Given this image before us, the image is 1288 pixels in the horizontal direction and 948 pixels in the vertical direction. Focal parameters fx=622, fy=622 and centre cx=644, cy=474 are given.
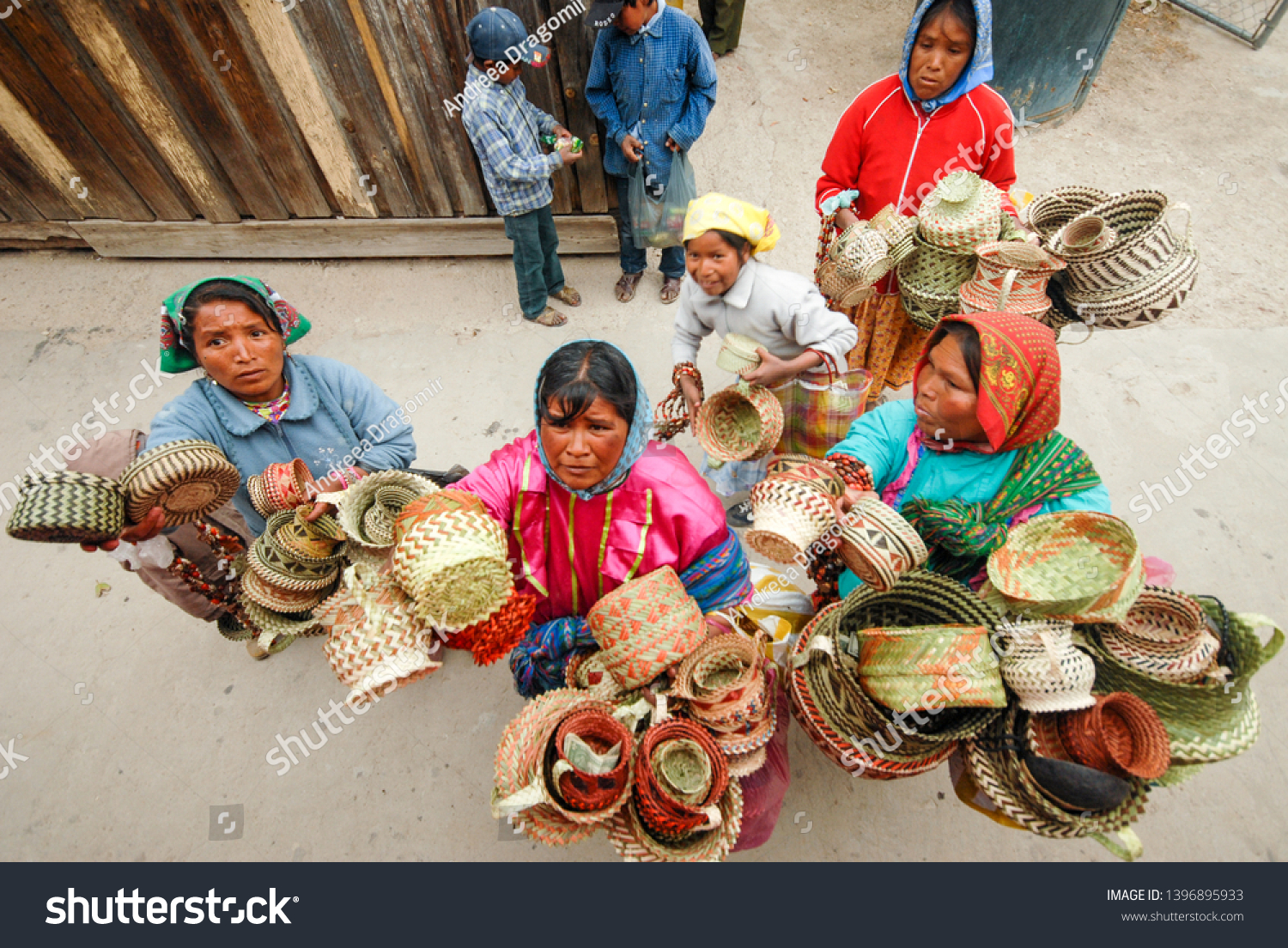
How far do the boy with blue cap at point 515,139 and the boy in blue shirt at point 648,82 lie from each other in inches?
12.8

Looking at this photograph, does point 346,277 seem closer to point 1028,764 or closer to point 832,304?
point 832,304

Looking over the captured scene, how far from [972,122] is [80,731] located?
189 inches

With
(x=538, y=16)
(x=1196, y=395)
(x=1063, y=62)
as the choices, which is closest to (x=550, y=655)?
(x=538, y=16)

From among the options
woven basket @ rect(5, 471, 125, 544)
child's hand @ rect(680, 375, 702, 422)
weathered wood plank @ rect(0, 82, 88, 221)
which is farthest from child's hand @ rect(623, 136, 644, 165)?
weathered wood plank @ rect(0, 82, 88, 221)

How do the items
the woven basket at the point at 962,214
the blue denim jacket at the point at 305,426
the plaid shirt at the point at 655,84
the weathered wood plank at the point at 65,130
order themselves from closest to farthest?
the blue denim jacket at the point at 305,426, the woven basket at the point at 962,214, the plaid shirt at the point at 655,84, the weathered wood plank at the point at 65,130

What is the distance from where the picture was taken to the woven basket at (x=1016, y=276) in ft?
6.82

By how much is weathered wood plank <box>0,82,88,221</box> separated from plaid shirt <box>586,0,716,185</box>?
4.02 metres

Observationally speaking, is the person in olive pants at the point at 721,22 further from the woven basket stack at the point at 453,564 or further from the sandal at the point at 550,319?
the woven basket stack at the point at 453,564

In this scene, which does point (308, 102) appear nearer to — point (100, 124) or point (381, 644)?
point (100, 124)

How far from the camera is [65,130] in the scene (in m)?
4.42

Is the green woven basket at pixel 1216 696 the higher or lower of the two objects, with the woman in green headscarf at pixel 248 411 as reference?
lower

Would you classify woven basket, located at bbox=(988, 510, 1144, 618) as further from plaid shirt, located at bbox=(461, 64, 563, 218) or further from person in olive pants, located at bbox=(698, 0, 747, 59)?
person in olive pants, located at bbox=(698, 0, 747, 59)

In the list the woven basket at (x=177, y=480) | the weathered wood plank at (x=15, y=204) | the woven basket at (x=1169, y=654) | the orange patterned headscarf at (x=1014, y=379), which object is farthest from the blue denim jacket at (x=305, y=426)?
the weathered wood plank at (x=15, y=204)

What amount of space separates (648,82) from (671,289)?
131 cm
